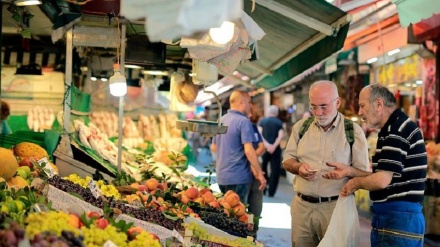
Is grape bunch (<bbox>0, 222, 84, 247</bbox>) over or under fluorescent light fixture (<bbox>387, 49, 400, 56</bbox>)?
under

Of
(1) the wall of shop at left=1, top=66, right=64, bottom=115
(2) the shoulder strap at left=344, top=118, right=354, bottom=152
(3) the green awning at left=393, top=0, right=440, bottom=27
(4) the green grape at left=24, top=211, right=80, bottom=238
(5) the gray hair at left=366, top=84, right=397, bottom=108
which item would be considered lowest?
(4) the green grape at left=24, top=211, right=80, bottom=238

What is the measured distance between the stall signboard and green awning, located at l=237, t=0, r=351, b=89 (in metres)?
4.58

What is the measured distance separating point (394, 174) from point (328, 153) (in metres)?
0.58

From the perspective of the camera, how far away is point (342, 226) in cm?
531

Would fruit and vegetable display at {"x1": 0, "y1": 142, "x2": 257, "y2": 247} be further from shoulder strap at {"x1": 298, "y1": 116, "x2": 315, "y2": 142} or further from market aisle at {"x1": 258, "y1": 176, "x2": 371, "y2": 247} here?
market aisle at {"x1": 258, "y1": 176, "x2": 371, "y2": 247}

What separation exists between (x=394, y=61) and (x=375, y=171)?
1016 cm

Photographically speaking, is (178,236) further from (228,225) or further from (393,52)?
(393,52)

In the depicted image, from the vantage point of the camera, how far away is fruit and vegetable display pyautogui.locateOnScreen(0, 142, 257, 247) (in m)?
3.33

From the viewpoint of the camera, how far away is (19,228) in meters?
3.02

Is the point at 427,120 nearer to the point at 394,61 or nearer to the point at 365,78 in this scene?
the point at 394,61

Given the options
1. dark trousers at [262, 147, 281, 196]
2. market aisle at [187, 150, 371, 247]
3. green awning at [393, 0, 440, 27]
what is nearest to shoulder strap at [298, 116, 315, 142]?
green awning at [393, 0, 440, 27]

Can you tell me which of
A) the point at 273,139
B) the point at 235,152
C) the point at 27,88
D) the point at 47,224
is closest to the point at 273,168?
the point at 273,139

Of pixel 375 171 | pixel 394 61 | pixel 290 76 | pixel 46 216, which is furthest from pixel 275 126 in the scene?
pixel 46 216

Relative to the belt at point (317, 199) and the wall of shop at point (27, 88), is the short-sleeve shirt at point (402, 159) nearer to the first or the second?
the belt at point (317, 199)
